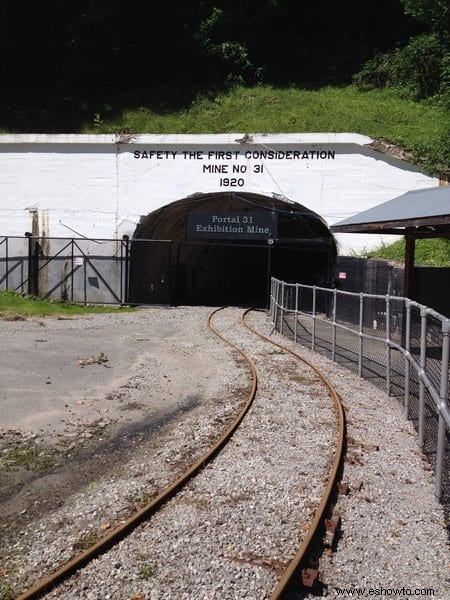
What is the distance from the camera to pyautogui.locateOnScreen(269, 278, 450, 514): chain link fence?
19.4 ft

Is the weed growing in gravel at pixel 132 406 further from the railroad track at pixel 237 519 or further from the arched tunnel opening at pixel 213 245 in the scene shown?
the arched tunnel opening at pixel 213 245

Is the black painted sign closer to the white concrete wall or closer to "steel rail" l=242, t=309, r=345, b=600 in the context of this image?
the white concrete wall

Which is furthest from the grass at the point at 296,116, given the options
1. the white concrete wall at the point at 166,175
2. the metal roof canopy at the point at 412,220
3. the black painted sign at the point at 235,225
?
the metal roof canopy at the point at 412,220

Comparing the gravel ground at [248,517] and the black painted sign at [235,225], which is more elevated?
the black painted sign at [235,225]

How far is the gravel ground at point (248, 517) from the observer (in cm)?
438

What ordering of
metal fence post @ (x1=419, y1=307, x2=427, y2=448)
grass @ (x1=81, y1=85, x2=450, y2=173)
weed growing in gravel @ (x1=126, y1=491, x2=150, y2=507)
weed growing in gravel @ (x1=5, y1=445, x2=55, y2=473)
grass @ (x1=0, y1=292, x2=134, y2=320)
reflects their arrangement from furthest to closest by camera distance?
grass @ (x1=81, y1=85, x2=450, y2=173), grass @ (x1=0, y1=292, x2=134, y2=320), metal fence post @ (x1=419, y1=307, x2=427, y2=448), weed growing in gravel @ (x1=5, y1=445, x2=55, y2=473), weed growing in gravel @ (x1=126, y1=491, x2=150, y2=507)

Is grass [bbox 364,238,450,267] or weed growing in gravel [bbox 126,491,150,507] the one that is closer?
weed growing in gravel [bbox 126,491,150,507]

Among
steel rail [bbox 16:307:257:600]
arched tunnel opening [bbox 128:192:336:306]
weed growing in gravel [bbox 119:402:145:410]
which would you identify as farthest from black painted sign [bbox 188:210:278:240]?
steel rail [bbox 16:307:257:600]

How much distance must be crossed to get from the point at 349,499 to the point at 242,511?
110cm

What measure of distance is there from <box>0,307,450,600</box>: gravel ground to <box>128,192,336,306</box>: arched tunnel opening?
16987 mm

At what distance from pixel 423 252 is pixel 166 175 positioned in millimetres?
10947

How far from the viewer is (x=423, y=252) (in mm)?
21875

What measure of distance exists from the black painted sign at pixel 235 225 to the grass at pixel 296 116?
3747mm

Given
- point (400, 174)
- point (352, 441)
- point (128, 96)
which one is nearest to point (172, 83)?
point (128, 96)
